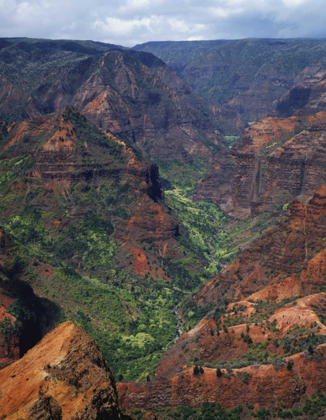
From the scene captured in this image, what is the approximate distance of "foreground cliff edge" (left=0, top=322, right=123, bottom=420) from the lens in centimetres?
3803

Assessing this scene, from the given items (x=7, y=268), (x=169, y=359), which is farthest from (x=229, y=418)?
(x=7, y=268)

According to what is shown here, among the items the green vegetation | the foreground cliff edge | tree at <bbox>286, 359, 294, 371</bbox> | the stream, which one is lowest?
the stream

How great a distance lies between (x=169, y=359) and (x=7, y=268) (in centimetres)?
4200

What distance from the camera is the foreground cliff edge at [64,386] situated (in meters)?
38.0

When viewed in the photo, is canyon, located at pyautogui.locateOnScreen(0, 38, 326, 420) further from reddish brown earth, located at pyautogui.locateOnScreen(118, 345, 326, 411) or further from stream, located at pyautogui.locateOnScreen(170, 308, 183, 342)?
stream, located at pyautogui.locateOnScreen(170, 308, 183, 342)

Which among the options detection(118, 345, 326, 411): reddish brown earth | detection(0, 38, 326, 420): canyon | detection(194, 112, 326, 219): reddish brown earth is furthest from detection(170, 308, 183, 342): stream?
detection(194, 112, 326, 219): reddish brown earth

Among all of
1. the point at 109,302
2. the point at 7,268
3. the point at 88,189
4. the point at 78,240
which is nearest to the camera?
the point at 7,268

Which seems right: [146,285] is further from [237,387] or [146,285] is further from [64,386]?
[64,386]

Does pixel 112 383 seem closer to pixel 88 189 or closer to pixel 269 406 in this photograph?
pixel 269 406

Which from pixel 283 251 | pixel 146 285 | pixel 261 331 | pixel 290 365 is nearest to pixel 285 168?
pixel 146 285


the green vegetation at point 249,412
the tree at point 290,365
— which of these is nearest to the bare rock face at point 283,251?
the tree at point 290,365

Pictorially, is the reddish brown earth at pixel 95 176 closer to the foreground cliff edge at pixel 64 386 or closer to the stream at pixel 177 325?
the stream at pixel 177 325

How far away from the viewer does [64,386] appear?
130 ft

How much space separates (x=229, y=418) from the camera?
226 ft
